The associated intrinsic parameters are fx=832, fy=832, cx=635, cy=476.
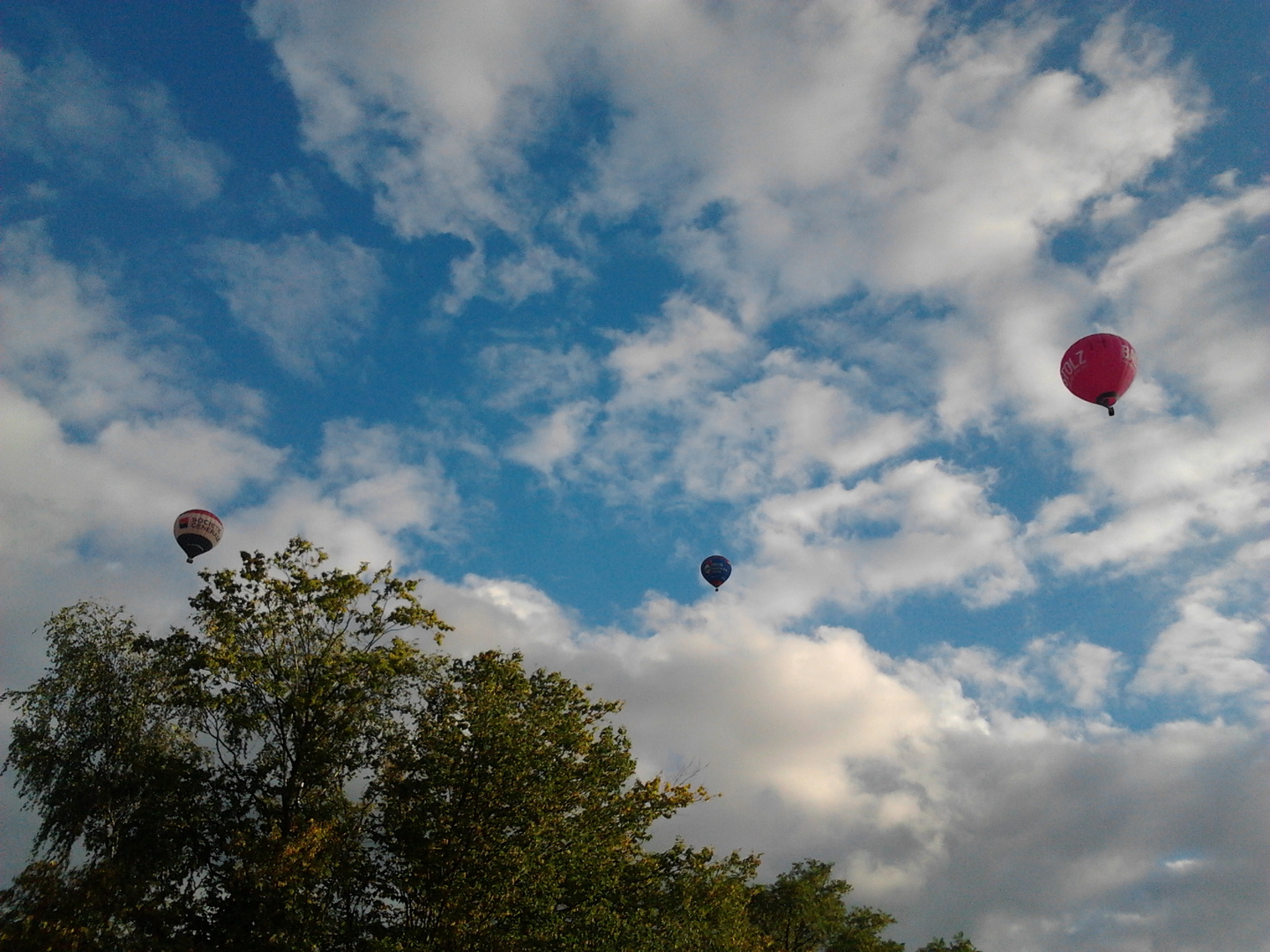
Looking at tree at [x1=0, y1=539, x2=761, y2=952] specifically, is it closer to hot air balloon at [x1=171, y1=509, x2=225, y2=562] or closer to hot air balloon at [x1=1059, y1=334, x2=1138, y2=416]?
hot air balloon at [x1=171, y1=509, x2=225, y2=562]

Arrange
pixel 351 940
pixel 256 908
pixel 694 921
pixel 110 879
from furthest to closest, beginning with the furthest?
pixel 694 921
pixel 351 940
pixel 256 908
pixel 110 879

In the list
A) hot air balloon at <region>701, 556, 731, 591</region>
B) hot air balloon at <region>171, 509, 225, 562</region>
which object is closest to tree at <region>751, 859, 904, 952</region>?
hot air balloon at <region>701, 556, 731, 591</region>

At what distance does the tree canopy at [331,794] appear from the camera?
23.7 meters

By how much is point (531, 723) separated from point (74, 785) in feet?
46.4

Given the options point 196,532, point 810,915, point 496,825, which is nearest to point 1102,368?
point 496,825

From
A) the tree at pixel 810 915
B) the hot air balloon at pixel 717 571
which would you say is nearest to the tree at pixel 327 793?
the hot air balloon at pixel 717 571

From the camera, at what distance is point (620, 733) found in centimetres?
3094

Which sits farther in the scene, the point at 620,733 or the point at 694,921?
the point at 620,733

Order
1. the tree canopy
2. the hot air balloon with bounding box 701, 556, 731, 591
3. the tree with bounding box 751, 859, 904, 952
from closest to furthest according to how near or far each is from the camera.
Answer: the tree canopy
the hot air balloon with bounding box 701, 556, 731, 591
the tree with bounding box 751, 859, 904, 952

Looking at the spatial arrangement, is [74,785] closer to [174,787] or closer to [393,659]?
[174,787]

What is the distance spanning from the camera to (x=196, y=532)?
3509cm

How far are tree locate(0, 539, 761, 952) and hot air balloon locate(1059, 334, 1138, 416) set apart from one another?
65.3 ft

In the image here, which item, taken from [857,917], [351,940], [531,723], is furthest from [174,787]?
[857,917]

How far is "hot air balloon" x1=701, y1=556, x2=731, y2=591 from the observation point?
149 ft
